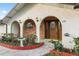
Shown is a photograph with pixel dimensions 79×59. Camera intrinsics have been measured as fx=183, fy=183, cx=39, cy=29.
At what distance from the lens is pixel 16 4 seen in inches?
178

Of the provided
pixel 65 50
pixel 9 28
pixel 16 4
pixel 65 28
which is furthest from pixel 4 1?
pixel 65 50

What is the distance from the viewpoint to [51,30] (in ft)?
15.3

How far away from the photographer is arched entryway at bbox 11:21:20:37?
182 inches

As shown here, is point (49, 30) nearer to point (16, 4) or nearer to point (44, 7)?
point (44, 7)

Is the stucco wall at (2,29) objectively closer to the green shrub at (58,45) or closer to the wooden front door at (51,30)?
the wooden front door at (51,30)

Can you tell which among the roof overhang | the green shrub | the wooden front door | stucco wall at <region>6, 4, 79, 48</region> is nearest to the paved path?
the green shrub

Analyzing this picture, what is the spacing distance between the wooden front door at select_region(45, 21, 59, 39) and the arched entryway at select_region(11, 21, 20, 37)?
72 centimetres

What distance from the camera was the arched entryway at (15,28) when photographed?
182 inches

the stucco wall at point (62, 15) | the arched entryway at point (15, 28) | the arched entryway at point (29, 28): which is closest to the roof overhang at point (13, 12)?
the stucco wall at point (62, 15)

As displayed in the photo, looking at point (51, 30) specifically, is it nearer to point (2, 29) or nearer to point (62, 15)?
point (62, 15)

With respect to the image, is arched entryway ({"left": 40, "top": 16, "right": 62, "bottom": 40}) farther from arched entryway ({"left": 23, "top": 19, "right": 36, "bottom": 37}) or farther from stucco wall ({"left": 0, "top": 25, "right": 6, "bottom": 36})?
stucco wall ({"left": 0, "top": 25, "right": 6, "bottom": 36})

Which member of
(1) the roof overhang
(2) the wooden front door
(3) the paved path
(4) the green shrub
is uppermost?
(1) the roof overhang

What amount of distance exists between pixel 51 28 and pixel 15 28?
3.03ft

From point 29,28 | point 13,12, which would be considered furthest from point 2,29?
point 29,28
